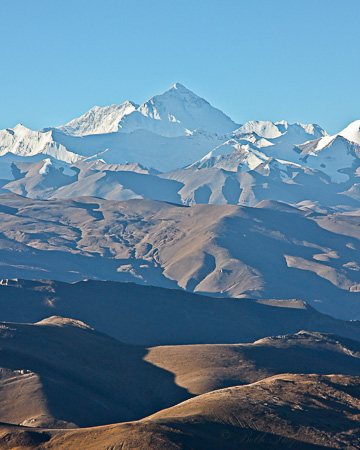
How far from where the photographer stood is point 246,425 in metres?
73.0

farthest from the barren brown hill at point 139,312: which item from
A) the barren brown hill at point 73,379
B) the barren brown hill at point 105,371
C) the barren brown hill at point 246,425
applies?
the barren brown hill at point 246,425

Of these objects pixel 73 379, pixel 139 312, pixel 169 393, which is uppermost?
pixel 139 312

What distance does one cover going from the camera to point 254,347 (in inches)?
5315

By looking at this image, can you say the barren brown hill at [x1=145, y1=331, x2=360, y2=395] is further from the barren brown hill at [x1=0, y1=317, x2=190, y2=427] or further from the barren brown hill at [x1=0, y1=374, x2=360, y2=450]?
the barren brown hill at [x1=0, y1=374, x2=360, y2=450]

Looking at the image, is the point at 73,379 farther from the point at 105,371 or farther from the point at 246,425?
the point at 246,425

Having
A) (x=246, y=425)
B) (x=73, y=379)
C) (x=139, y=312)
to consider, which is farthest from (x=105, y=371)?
(x=139, y=312)

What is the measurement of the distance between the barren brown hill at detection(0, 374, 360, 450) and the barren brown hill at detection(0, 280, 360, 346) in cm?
7964

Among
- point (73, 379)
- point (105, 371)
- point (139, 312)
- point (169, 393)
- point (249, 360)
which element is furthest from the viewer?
point (139, 312)

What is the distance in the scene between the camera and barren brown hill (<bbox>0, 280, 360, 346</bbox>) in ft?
566

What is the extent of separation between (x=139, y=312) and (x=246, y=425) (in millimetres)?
112634

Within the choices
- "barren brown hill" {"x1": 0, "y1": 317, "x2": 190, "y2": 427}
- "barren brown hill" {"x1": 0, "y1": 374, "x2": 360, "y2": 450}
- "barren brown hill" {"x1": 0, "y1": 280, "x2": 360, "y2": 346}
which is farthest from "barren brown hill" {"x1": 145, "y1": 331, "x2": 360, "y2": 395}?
"barren brown hill" {"x1": 0, "y1": 280, "x2": 360, "y2": 346}

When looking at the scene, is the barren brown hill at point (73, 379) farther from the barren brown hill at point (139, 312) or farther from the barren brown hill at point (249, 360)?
the barren brown hill at point (139, 312)

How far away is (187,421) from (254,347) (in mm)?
66590

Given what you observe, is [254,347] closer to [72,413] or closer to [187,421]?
[72,413]
